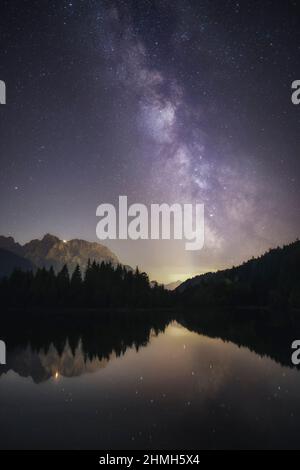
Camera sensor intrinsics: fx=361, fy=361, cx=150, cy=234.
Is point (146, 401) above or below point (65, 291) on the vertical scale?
below

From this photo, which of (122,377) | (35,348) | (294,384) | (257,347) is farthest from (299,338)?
(35,348)

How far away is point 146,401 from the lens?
20.5m

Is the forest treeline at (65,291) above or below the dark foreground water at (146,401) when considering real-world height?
above

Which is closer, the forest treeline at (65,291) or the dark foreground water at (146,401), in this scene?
the dark foreground water at (146,401)

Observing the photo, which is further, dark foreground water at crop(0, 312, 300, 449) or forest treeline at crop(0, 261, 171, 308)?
forest treeline at crop(0, 261, 171, 308)

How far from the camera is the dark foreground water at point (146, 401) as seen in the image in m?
15.0

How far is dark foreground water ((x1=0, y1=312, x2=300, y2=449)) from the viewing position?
15000 millimetres

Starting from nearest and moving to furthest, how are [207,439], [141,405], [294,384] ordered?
[207,439]
[141,405]
[294,384]

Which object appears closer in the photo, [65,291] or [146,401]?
[146,401]
